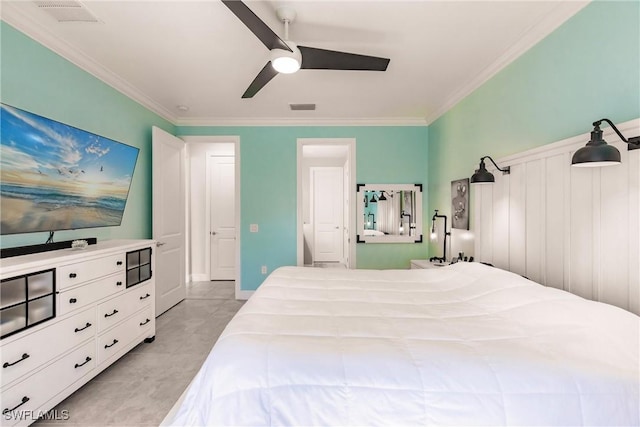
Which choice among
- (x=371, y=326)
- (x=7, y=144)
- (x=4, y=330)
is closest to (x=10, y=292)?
(x=4, y=330)

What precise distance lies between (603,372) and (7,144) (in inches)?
121

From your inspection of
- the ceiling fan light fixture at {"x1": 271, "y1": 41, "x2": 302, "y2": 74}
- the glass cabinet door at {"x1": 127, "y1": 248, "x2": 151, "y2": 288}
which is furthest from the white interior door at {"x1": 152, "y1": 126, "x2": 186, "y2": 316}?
the ceiling fan light fixture at {"x1": 271, "y1": 41, "x2": 302, "y2": 74}

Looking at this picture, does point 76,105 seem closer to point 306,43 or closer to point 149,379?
point 306,43

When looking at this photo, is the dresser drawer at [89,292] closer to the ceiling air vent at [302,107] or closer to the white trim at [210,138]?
the white trim at [210,138]

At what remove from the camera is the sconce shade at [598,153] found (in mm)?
1286

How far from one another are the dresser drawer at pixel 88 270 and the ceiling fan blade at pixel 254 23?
1.81m

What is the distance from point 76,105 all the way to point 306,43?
6.47ft

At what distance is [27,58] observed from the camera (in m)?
1.93

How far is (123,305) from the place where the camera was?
7.51ft

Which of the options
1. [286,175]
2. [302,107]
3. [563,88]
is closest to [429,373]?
[563,88]

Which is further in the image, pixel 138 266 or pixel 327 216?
pixel 327 216

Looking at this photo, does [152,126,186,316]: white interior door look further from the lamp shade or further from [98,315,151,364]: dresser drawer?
the lamp shade

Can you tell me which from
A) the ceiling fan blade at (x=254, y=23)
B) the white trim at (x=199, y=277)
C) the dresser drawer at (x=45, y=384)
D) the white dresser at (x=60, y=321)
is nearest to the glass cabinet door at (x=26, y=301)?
the white dresser at (x=60, y=321)

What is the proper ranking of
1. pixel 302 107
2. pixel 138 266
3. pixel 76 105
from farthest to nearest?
pixel 302 107 < pixel 138 266 < pixel 76 105
